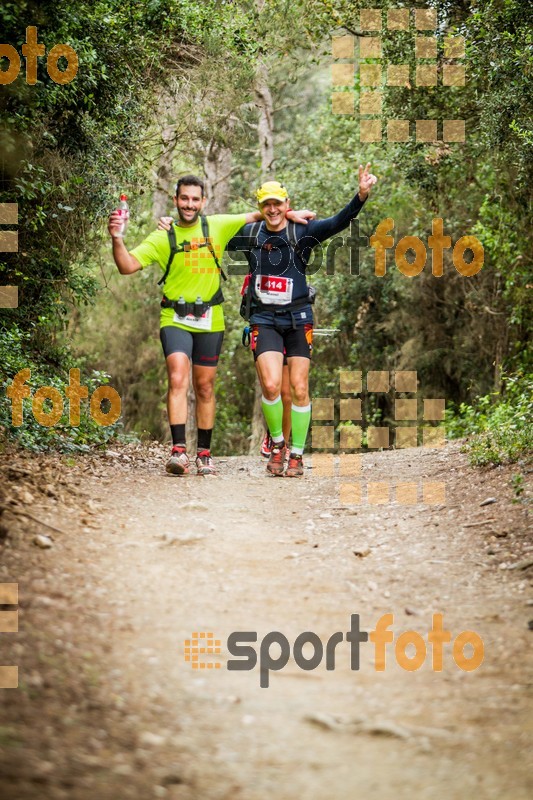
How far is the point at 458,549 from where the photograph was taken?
5.95 m

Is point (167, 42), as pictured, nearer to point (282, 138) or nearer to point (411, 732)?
point (411, 732)

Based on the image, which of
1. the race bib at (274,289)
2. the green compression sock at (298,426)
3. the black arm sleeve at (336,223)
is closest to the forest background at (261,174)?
the race bib at (274,289)

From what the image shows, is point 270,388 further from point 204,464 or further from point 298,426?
point 204,464

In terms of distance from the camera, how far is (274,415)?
29.1ft

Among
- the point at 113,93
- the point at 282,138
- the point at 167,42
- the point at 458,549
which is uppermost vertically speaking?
the point at 282,138

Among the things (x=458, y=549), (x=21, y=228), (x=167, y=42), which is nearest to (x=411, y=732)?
(x=458, y=549)

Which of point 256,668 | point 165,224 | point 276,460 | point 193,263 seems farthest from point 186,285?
point 256,668

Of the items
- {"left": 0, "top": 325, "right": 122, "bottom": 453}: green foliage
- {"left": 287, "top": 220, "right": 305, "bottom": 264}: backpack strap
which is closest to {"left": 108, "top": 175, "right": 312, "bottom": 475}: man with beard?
{"left": 287, "top": 220, "right": 305, "bottom": 264}: backpack strap

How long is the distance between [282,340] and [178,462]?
1.53 meters

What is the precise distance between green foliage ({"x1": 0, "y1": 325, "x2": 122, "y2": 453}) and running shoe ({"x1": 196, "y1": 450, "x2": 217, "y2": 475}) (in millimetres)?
1176

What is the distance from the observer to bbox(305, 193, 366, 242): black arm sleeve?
826 centimetres

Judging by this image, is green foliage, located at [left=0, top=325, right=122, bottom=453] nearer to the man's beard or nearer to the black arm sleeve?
the man's beard

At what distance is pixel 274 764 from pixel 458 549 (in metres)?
3.26

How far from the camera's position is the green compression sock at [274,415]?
883cm
